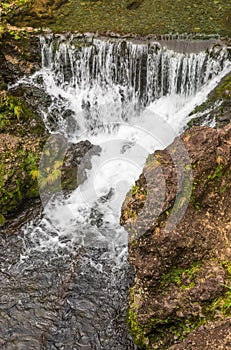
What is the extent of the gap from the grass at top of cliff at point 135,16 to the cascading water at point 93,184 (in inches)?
40.1

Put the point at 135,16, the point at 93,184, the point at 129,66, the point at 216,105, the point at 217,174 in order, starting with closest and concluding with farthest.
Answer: the point at 217,174 → the point at 216,105 → the point at 93,184 → the point at 129,66 → the point at 135,16

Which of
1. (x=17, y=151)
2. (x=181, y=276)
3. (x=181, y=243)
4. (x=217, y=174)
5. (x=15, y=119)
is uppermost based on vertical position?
(x=217, y=174)

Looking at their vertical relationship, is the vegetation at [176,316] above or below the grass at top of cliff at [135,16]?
below

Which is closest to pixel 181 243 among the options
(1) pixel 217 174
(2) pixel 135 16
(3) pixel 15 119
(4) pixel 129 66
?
(1) pixel 217 174

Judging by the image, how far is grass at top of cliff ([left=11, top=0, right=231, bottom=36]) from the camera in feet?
32.7

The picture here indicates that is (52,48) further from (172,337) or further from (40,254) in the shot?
(172,337)

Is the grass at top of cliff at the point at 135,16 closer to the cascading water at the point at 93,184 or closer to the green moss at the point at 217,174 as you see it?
the cascading water at the point at 93,184

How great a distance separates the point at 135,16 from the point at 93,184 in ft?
15.4

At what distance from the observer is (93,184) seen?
8.72 metres

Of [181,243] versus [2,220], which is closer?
[181,243]

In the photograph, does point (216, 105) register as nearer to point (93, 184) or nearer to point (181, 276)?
point (93, 184)

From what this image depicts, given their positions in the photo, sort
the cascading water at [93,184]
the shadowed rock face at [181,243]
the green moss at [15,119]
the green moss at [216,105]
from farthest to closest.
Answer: the green moss at [15,119] → the green moss at [216,105] → the cascading water at [93,184] → the shadowed rock face at [181,243]

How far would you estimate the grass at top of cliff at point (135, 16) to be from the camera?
9.98 metres

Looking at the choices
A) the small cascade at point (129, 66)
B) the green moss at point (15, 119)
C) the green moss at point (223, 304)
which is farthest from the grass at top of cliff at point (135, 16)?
the green moss at point (223, 304)
